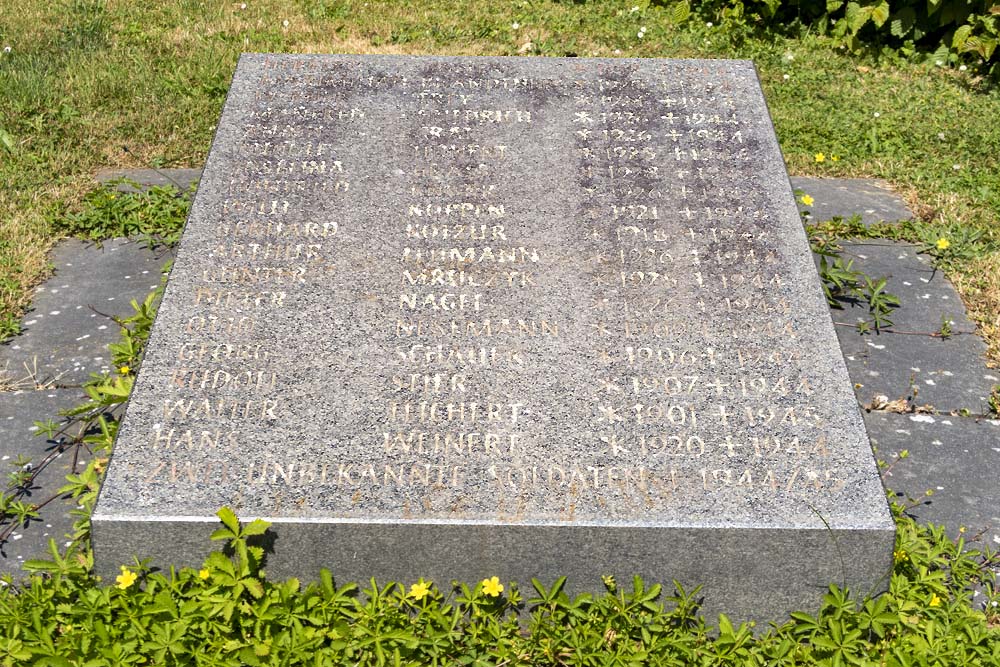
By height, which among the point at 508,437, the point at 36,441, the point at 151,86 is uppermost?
the point at 508,437

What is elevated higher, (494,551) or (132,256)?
(494,551)

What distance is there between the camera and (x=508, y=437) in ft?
9.89

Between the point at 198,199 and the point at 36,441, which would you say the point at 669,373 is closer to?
the point at 198,199

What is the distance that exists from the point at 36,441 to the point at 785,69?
17.5 feet

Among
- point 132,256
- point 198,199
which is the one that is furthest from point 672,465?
point 132,256

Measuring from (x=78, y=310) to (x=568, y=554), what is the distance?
2575mm

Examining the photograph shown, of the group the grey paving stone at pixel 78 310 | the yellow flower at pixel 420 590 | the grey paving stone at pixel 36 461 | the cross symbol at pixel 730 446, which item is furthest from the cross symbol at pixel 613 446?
the grey paving stone at pixel 78 310

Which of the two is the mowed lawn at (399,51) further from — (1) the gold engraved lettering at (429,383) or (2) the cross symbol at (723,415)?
(1) the gold engraved lettering at (429,383)

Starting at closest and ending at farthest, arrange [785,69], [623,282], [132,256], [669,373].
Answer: [669,373] < [623,282] < [132,256] < [785,69]

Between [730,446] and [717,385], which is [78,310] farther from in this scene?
[730,446]

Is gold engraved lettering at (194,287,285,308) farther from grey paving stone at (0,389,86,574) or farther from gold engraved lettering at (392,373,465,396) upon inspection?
grey paving stone at (0,389,86,574)

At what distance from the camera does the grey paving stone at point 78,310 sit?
4098 mm

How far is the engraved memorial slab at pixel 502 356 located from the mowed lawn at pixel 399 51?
1.44 meters

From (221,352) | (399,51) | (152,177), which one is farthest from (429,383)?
(399,51)
